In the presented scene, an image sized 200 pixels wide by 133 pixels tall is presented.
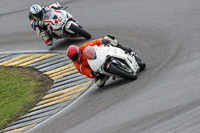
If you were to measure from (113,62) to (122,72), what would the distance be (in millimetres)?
368

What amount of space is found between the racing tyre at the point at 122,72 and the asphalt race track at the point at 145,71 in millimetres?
183

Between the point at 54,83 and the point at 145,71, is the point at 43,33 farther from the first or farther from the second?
the point at 145,71

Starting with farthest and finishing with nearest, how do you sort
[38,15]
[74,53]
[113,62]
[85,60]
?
1. [38,15]
2. [85,60]
3. [74,53]
4. [113,62]

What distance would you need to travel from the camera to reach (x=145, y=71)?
1113cm

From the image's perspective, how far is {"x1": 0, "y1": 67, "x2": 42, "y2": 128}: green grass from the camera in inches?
473

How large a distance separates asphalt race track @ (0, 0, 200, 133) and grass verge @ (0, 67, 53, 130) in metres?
1.49

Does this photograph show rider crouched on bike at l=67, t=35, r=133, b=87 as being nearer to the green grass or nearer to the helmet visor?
the green grass

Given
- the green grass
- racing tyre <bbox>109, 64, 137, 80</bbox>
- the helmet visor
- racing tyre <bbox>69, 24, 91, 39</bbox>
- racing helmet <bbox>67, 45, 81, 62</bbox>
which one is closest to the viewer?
racing tyre <bbox>109, 64, 137, 80</bbox>

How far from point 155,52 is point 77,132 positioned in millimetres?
4169

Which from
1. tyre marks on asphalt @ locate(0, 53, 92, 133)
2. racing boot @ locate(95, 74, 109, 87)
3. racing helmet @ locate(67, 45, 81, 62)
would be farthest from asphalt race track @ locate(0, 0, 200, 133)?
racing helmet @ locate(67, 45, 81, 62)

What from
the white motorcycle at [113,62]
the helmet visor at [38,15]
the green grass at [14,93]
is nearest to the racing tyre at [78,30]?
the helmet visor at [38,15]

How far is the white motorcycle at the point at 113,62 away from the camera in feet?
35.1

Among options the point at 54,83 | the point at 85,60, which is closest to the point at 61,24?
the point at 54,83

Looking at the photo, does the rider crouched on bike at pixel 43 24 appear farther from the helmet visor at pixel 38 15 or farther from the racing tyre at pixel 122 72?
the racing tyre at pixel 122 72
